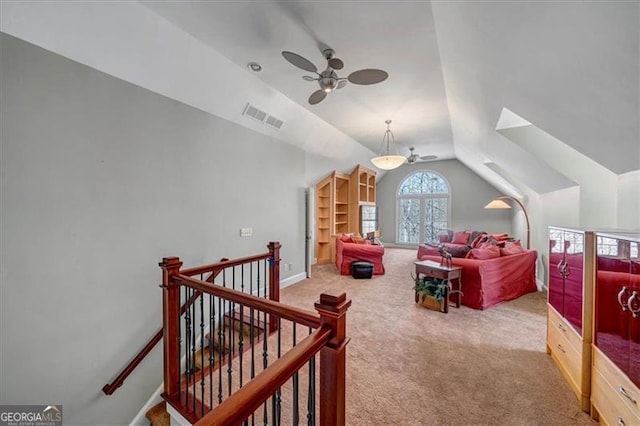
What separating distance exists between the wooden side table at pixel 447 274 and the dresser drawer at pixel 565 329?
3.78 ft

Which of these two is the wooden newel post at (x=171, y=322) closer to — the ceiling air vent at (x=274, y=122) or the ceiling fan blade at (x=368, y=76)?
the ceiling fan blade at (x=368, y=76)

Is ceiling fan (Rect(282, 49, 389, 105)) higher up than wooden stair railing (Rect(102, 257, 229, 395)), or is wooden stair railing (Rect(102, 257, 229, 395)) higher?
ceiling fan (Rect(282, 49, 389, 105))

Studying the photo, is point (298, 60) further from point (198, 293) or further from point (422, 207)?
point (422, 207)

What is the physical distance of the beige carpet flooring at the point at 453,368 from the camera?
6.05 ft

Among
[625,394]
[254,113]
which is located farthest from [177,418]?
[254,113]

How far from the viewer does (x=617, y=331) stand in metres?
1.55

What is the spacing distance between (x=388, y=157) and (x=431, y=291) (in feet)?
7.44

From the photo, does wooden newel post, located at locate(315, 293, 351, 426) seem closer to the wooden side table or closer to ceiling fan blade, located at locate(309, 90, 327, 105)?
ceiling fan blade, located at locate(309, 90, 327, 105)

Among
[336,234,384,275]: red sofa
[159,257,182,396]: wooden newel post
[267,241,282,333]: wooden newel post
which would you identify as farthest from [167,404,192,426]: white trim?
[336,234,384,275]: red sofa

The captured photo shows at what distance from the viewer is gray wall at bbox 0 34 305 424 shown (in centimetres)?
193

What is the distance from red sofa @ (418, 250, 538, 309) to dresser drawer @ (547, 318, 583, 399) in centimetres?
119

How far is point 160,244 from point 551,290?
418 centimetres

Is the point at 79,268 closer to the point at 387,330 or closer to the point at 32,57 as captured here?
the point at 32,57

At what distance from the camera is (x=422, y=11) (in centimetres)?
207
